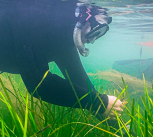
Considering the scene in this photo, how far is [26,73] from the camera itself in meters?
1.60

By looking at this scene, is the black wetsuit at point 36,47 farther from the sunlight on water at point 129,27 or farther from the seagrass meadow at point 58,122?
the sunlight on water at point 129,27

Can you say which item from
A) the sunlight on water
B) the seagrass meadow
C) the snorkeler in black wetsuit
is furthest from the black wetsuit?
the sunlight on water

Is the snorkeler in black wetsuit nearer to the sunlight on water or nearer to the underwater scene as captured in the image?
the underwater scene

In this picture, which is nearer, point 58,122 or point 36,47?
point 58,122

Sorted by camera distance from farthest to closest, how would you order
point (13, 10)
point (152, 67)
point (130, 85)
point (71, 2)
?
point (152, 67) → point (130, 85) → point (71, 2) → point (13, 10)

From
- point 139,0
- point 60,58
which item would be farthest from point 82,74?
point 139,0

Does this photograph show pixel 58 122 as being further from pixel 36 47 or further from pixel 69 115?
pixel 69 115

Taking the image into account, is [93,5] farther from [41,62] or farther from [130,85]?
[41,62]

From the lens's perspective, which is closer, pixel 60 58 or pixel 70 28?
pixel 70 28

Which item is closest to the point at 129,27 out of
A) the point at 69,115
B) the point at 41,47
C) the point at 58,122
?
the point at 69,115

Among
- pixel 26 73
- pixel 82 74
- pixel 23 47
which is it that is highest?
pixel 23 47

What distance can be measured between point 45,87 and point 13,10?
1155 millimetres

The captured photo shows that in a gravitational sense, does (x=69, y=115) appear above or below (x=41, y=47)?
below

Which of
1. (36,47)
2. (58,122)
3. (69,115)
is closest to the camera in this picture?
(58,122)
